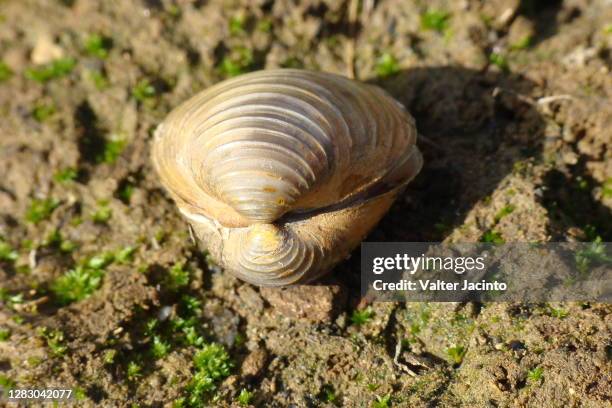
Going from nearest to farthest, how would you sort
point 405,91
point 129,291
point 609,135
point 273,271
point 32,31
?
point 273,271 < point 129,291 < point 609,135 < point 405,91 < point 32,31

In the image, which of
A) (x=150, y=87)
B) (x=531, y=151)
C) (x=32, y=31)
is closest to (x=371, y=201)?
(x=531, y=151)

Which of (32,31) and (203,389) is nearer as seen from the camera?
(203,389)

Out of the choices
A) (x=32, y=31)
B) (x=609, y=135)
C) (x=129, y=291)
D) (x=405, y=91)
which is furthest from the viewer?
(x=32, y=31)

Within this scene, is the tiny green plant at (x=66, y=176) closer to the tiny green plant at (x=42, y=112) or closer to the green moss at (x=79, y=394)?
the tiny green plant at (x=42, y=112)

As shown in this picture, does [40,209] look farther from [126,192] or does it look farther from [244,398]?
[244,398]

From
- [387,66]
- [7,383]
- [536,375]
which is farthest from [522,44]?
[7,383]

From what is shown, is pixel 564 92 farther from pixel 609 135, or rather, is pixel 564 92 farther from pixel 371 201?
pixel 371 201

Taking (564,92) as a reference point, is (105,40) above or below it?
above
